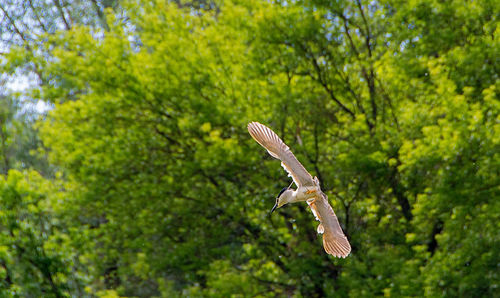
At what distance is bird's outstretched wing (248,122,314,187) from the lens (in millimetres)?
7012

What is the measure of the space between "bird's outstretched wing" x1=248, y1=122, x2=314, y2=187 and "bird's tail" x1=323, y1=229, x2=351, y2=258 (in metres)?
1.29

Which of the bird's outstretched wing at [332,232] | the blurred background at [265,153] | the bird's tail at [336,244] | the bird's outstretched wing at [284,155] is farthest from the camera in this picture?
the blurred background at [265,153]

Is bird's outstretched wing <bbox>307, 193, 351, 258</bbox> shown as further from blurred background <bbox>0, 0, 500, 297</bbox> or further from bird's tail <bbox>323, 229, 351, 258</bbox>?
blurred background <bbox>0, 0, 500, 297</bbox>

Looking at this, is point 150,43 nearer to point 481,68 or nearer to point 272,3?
point 272,3

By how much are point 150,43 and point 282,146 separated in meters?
8.86

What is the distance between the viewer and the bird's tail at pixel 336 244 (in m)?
8.19

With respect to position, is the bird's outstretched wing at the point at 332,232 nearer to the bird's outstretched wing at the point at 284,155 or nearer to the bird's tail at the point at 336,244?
the bird's tail at the point at 336,244

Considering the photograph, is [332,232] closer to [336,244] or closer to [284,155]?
[336,244]

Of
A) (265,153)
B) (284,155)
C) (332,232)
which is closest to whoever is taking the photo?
(284,155)

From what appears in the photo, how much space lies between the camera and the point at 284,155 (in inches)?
278

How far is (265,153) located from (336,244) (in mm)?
6168

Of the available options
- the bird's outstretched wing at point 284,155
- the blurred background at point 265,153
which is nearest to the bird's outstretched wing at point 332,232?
the bird's outstretched wing at point 284,155

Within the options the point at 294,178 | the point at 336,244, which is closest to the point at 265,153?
the point at 336,244

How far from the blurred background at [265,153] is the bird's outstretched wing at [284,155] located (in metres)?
5.41
